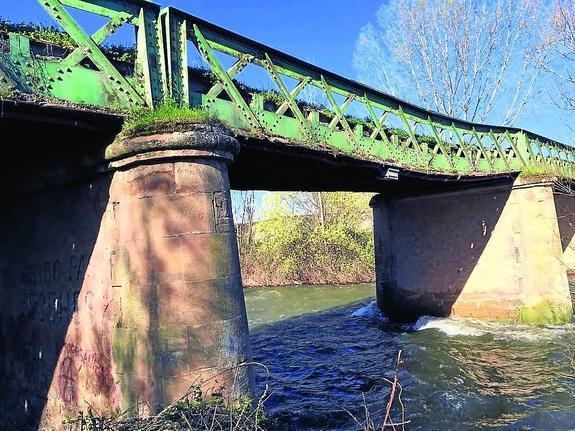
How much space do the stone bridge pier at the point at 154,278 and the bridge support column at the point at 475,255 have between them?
10.7 meters

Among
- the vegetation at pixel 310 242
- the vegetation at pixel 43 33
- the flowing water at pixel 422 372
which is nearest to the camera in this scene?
the vegetation at pixel 43 33

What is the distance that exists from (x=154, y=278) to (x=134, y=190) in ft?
3.09

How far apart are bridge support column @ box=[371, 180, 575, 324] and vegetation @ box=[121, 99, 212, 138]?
1105cm

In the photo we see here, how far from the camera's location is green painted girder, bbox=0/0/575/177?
15.9 feet

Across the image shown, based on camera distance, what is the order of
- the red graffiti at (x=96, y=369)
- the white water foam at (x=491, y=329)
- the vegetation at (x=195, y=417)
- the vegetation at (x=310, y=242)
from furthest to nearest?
1. the vegetation at (x=310, y=242)
2. the white water foam at (x=491, y=329)
3. the red graffiti at (x=96, y=369)
4. the vegetation at (x=195, y=417)

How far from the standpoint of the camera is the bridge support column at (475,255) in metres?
13.3

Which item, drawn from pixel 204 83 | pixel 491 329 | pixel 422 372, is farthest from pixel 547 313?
pixel 204 83

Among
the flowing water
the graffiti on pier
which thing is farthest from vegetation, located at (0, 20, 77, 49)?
the flowing water

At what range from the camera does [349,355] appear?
11898mm

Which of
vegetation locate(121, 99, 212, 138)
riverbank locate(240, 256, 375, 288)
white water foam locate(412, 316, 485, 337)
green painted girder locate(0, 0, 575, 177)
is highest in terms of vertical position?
green painted girder locate(0, 0, 575, 177)

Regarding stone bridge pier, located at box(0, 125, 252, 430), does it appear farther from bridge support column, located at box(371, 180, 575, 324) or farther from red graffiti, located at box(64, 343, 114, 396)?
bridge support column, located at box(371, 180, 575, 324)

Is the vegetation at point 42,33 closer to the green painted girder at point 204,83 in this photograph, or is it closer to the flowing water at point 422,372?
the green painted girder at point 204,83

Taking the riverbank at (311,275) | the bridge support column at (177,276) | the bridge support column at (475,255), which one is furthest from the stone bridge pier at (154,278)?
the riverbank at (311,275)

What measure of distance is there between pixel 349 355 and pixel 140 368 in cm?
777
